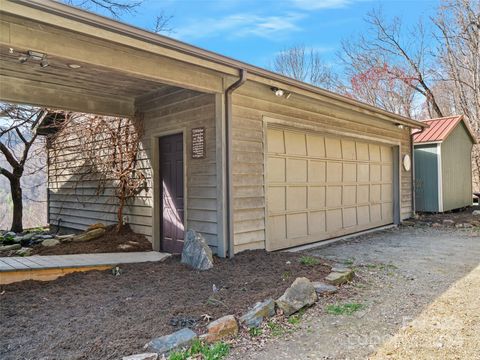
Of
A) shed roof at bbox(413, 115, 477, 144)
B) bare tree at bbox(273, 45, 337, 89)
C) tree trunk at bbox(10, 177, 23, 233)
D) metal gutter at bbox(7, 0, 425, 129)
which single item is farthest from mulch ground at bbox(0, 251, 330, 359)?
bare tree at bbox(273, 45, 337, 89)

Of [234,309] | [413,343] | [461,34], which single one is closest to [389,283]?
[413,343]

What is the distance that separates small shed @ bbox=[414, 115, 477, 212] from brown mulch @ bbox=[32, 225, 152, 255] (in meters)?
8.41

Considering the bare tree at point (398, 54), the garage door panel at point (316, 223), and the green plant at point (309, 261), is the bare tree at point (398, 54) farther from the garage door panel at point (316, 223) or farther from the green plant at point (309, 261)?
the green plant at point (309, 261)

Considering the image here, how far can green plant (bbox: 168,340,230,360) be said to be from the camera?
2.47 metres

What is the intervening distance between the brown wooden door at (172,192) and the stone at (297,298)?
96.6 inches

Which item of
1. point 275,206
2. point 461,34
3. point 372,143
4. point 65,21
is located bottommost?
point 275,206

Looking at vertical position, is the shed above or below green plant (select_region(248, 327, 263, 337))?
above

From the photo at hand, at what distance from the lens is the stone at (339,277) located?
3994mm

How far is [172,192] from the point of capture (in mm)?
5801

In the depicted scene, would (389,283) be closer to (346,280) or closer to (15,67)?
(346,280)

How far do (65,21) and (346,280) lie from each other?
3.80 metres

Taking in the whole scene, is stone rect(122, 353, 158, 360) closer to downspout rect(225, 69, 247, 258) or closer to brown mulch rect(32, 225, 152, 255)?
downspout rect(225, 69, 247, 258)

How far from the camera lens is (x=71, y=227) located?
28.1ft

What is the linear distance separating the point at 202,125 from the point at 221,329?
3.09 metres
